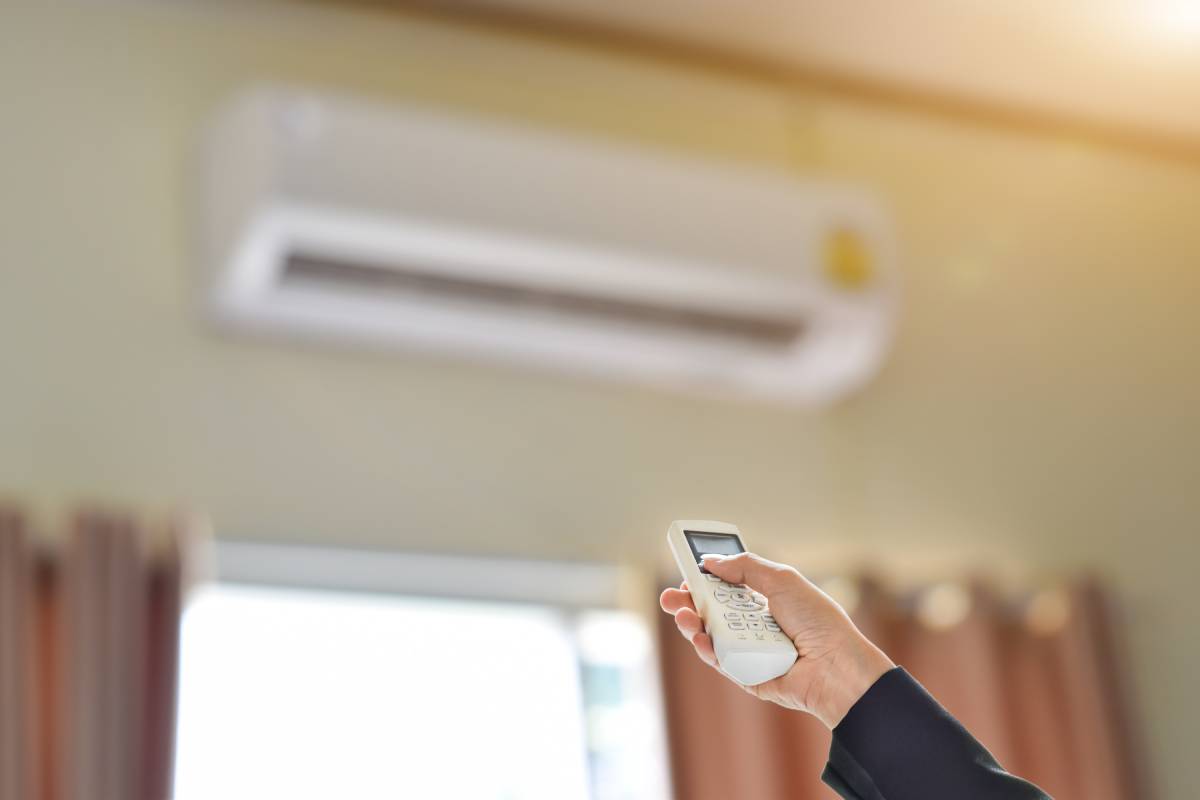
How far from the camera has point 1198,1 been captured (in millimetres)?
2850

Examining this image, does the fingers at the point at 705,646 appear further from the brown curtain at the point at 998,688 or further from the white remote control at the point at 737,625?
the brown curtain at the point at 998,688

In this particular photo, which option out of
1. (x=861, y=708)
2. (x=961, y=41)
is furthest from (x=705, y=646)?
(x=961, y=41)

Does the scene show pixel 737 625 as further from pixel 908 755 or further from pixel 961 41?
pixel 961 41

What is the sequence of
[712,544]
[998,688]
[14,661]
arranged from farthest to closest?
[998,688] → [14,661] → [712,544]

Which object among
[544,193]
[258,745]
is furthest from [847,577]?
[258,745]

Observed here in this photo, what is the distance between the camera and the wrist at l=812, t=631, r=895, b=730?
1.11 m

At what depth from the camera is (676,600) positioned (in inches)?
49.0

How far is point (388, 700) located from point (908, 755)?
1.60m

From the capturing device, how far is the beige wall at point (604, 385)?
2488 mm

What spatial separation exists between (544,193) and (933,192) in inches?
40.1

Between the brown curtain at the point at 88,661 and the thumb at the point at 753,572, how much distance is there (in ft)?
4.03

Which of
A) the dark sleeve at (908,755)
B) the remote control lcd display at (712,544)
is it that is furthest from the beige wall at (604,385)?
Answer: the dark sleeve at (908,755)

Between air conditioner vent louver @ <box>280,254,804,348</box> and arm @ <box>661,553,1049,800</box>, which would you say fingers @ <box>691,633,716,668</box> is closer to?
arm @ <box>661,553,1049,800</box>

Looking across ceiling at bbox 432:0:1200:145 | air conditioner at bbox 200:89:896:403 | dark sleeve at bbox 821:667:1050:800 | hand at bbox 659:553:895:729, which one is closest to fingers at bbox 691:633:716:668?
hand at bbox 659:553:895:729
